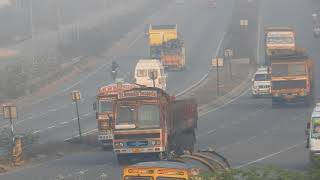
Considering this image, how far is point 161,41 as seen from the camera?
271 feet

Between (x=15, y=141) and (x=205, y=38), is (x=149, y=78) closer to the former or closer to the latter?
(x=15, y=141)

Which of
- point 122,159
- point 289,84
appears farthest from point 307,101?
point 122,159

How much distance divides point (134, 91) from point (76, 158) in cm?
615

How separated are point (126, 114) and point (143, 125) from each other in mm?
698

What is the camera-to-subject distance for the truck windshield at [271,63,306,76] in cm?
5447

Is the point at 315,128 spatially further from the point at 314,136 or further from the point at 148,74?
the point at 148,74

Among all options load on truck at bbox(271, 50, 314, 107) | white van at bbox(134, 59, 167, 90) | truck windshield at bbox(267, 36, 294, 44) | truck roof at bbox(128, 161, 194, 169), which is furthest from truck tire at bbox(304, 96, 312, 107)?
truck roof at bbox(128, 161, 194, 169)

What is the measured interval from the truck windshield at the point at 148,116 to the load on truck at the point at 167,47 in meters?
46.8

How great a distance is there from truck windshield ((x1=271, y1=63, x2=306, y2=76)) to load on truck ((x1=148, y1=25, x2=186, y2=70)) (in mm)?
25029

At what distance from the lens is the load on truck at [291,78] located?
2142 inches

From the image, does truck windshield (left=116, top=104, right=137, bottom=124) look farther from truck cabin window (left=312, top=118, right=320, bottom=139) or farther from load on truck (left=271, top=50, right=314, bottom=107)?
load on truck (left=271, top=50, right=314, bottom=107)

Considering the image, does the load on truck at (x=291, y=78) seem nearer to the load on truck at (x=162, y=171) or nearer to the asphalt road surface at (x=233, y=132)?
the asphalt road surface at (x=233, y=132)

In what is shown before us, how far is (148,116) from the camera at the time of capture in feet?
107

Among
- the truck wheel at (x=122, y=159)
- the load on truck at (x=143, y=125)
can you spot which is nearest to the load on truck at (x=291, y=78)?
the load on truck at (x=143, y=125)
